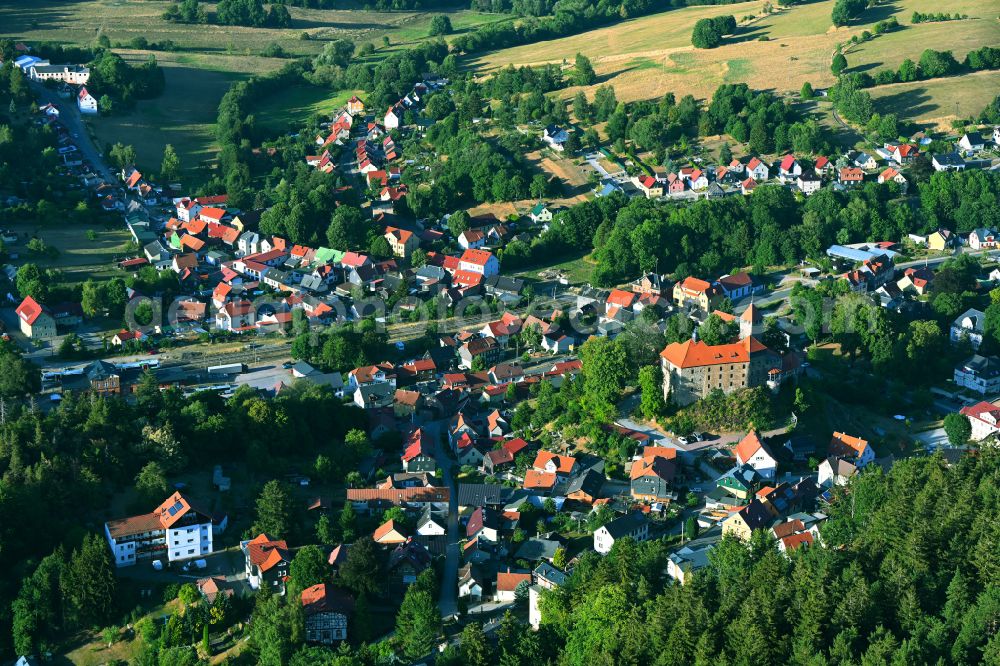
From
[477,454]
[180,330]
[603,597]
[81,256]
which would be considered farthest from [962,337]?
[81,256]

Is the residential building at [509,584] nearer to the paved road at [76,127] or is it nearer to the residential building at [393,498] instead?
the residential building at [393,498]

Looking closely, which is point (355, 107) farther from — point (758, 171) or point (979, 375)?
point (979, 375)

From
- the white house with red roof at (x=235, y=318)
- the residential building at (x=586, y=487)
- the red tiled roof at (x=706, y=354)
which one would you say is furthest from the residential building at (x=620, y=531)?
the white house with red roof at (x=235, y=318)

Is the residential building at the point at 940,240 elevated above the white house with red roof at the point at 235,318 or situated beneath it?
situated beneath

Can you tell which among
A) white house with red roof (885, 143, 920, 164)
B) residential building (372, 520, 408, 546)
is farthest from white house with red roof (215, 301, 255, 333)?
white house with red roof (885, 143, 920, 164)

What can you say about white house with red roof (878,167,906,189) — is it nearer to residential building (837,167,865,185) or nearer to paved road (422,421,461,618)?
residential building (837,167,865,185)

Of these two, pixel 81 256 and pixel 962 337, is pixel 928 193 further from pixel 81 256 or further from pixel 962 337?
pixel 81 256
